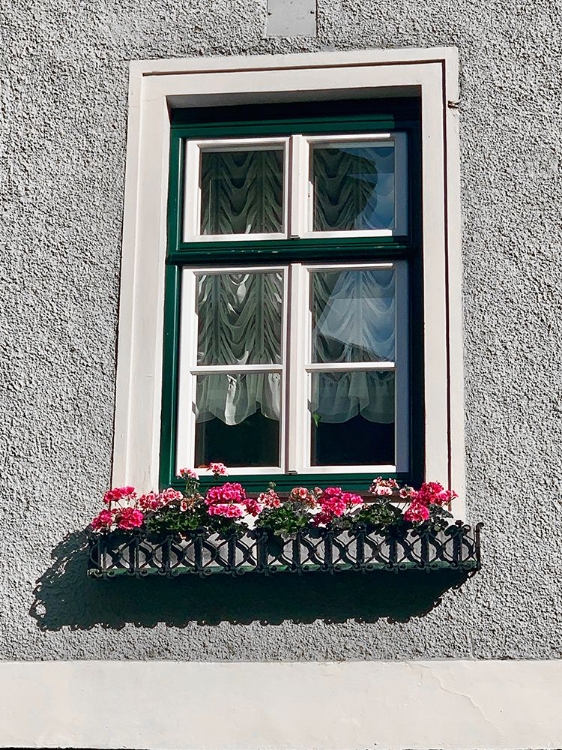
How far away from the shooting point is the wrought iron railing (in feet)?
19.0

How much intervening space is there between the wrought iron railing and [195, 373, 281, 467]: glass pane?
520 mm

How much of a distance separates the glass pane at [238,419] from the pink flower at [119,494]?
0.42m

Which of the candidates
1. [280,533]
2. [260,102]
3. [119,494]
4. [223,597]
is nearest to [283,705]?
[223,597]

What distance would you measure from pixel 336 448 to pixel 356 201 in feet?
3.46

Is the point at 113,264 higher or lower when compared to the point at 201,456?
higher

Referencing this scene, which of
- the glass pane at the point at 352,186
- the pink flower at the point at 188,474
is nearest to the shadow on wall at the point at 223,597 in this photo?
the pink flower at the point at 188,474

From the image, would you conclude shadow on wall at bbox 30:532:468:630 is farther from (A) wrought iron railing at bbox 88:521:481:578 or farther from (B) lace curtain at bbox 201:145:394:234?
(B) lace curtain at bbox 201:145:394:234

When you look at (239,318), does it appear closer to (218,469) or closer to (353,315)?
(353,315)

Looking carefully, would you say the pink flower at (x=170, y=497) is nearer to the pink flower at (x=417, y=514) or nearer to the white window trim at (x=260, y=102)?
the white window trim at (x=260, y=102)

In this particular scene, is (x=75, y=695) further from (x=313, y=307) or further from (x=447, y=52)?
(x=447, y=52)

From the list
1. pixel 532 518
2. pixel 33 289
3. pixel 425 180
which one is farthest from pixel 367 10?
pixel 532 518

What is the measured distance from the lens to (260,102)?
671cm

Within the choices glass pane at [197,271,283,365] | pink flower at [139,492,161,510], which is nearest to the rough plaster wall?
pink flower at [139,492,161,510]

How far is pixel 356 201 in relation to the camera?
6645 millimetres
